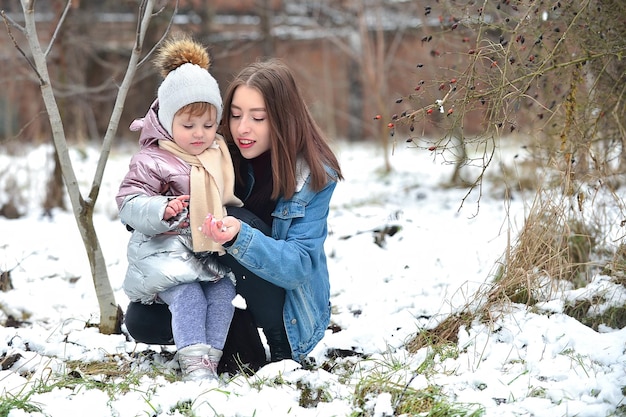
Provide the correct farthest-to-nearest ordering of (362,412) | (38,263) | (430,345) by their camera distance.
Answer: (38,263) → (430,345) → (362,412)

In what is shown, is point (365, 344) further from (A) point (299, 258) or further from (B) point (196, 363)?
(B) point (196, 363)

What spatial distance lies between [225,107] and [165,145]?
289 mm

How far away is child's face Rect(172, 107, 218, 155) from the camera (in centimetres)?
256

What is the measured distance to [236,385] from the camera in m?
2.42

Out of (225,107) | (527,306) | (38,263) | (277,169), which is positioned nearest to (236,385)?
(277,169)

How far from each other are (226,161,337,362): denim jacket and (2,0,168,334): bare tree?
833mm

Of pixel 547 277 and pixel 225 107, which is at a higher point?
pixel 225 107

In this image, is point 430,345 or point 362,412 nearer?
point 362,412

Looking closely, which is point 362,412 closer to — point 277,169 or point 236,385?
point 236,385

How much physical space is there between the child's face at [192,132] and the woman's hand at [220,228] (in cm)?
34

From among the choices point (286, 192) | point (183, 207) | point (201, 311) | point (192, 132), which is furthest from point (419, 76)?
point (201, 311)

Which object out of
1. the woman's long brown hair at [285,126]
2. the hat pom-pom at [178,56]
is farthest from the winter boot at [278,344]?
the hat pom-pom at [178,56]

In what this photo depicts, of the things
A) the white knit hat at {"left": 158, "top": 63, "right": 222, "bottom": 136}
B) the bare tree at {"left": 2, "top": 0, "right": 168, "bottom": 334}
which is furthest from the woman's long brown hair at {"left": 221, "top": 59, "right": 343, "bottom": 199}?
the bare tree at {"left": 2, "top": 0, "right": 168, "bottom": 334}

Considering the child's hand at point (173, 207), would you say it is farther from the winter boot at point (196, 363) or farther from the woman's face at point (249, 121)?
the winter boot at point (196, 363)
